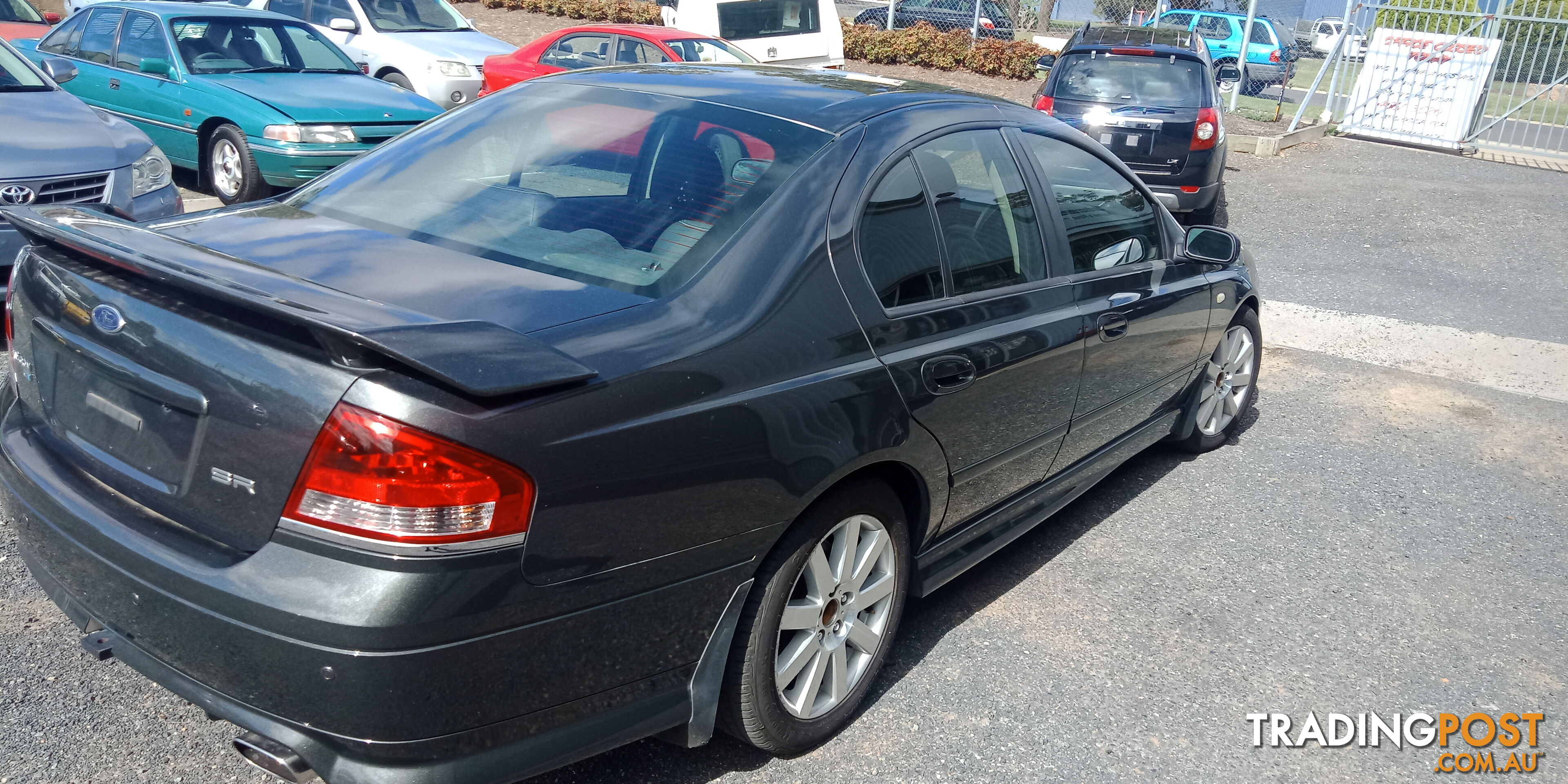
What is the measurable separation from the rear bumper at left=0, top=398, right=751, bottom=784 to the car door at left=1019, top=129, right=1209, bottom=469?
6.53 feet

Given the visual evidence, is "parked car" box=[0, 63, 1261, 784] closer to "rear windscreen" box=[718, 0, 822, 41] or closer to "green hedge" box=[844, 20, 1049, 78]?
"rear windscreen" box=[718, 0, 822, 41]

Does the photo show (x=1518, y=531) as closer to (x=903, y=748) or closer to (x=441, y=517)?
(x=903, y=748)

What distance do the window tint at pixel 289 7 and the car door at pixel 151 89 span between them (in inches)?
179

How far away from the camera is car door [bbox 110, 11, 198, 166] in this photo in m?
8.92

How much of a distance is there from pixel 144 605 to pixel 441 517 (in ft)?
2.37

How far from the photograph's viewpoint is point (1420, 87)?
15.4 m

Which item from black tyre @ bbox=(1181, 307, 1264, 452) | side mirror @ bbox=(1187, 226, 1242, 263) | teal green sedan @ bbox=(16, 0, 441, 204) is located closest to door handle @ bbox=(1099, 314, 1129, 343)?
side mirror @ bbox=(1187, 226, 1242, 263)

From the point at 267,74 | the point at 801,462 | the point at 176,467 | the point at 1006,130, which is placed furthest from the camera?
the point at 267,74

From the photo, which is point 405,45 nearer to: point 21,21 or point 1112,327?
point 21,21

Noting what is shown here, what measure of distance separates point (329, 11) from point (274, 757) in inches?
524

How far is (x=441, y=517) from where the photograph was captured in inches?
82.2

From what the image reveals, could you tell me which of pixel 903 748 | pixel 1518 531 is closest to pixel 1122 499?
pixel 1518 531

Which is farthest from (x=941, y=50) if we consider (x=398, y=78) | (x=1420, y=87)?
(x=398, y=78)

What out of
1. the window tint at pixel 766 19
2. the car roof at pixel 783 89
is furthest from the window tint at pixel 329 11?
Result: the car roof at pixel 783 89
